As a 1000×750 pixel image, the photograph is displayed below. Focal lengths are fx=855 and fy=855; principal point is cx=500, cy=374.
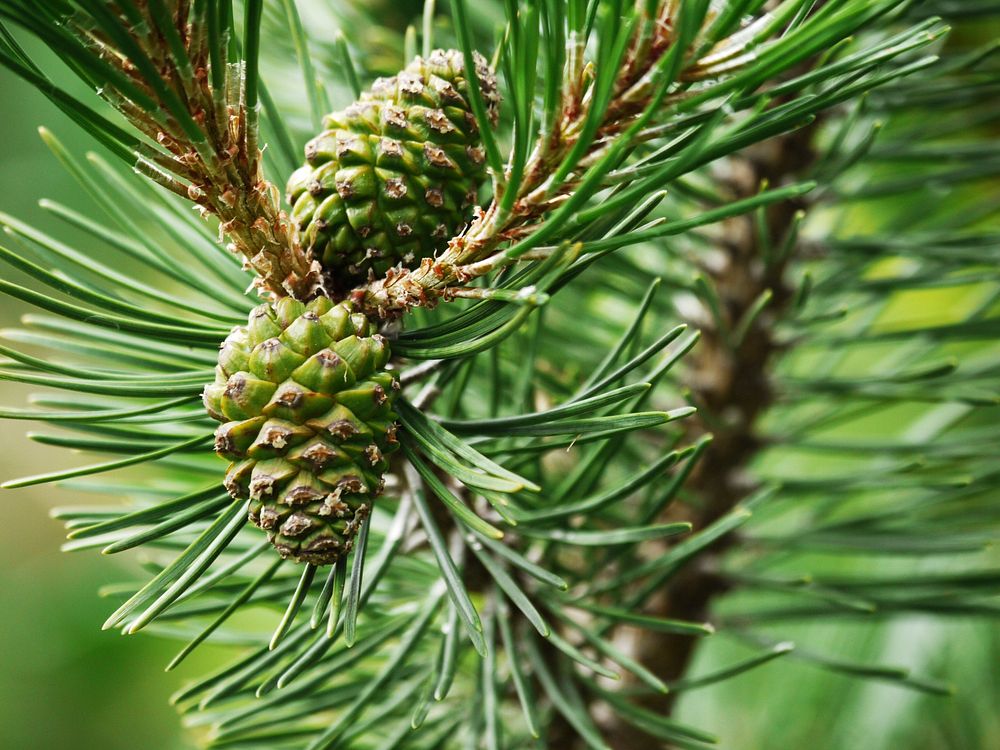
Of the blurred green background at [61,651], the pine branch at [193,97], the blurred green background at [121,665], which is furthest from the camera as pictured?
the blurred green background at [61,651]

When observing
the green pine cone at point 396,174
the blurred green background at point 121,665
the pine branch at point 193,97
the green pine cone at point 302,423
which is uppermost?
the pine branch at point 193,97

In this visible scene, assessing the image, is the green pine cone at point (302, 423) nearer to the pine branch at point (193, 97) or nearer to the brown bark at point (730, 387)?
the pine branch at point (193, 97)

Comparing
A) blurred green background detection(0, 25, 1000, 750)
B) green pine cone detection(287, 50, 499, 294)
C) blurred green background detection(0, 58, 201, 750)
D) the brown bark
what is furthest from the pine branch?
blurred green background detection(0, 58, 201, 750)

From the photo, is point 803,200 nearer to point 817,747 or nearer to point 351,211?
point 351,211

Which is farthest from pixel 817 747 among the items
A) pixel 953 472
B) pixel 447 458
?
pixel 447 458

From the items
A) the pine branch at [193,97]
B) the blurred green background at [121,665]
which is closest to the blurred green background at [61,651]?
the blurred green background at [121,665]

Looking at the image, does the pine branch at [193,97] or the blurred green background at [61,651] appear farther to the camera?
the blurred green background at [61,651]

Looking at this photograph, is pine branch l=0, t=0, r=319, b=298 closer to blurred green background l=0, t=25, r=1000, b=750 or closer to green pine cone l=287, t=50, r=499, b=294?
green pine cone l=287, t=50, r=499, b=294
